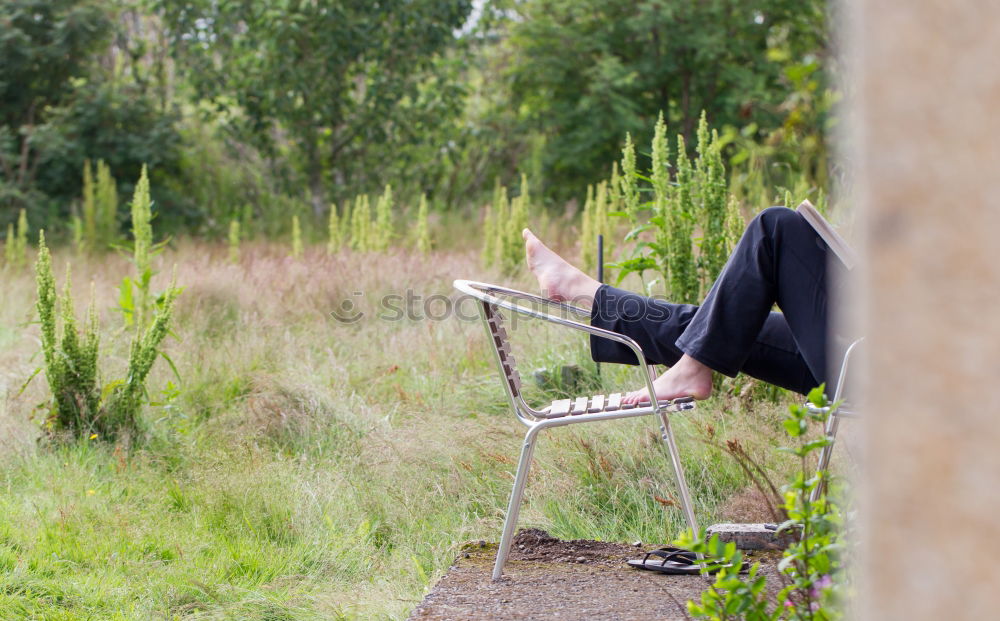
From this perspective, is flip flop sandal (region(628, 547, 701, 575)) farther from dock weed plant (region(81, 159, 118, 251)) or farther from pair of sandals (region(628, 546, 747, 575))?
dock weed plant (region(81, 159, 118, 251))

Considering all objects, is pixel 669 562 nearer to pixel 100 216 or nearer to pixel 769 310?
pixel 769 310

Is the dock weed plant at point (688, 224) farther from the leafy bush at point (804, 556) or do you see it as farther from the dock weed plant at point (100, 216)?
the dock weed plant at point (100, 216)

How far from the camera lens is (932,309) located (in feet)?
1.68

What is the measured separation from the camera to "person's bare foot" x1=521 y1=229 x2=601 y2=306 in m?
2.31

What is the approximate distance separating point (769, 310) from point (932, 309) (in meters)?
1.50

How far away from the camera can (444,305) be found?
5387 millimetres

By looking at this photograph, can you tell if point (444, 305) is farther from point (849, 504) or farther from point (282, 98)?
point (282, 98)

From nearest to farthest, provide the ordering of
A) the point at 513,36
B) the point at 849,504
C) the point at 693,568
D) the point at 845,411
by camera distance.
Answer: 1. the point at 849,504
2. the point at 845,411
3. the point at 693,568
4. the point at 513,36

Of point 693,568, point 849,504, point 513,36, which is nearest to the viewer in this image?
point 849,504

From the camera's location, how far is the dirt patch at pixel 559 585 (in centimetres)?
182

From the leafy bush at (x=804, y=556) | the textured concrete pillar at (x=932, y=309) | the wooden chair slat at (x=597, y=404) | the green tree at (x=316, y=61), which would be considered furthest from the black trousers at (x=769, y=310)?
the green tree at (x=316, y=61)

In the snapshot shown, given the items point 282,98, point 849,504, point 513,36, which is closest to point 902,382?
point 849,504

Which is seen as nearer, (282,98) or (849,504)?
(849,504)

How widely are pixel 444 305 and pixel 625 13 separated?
299 inches
